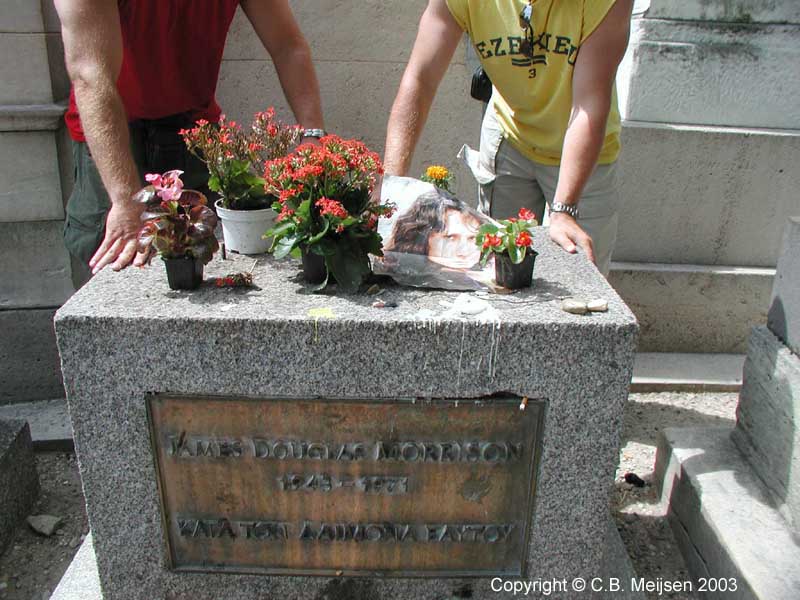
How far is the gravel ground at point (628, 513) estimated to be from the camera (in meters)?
2.63

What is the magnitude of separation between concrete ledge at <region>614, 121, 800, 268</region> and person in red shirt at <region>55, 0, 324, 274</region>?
1943 mm

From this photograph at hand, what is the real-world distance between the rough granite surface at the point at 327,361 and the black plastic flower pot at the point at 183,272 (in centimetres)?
3

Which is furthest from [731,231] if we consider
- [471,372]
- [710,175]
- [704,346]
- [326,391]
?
[326,391]

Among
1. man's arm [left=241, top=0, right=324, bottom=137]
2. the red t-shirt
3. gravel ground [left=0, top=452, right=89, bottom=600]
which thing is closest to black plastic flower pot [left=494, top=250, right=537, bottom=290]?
man's arm [left=241, top=0, right=324, bottom=137]

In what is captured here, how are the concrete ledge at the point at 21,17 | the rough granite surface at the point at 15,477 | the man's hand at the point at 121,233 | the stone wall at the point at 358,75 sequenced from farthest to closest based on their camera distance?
the stone wall at the point at 358,75 < the concrete ledge at the point at 21,17 < the rough granite surface at the point at 15,477 < the man's hand at the point at 121,233

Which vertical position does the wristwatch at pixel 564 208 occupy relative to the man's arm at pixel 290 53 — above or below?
below

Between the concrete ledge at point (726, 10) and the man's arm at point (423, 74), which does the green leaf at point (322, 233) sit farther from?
the concrete ledge at point (726, 10)

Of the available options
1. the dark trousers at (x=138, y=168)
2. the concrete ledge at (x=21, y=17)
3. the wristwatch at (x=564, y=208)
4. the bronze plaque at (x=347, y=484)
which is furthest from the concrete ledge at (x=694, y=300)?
the concrete ledge at (x=21, y=17)

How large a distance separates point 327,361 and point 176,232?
0.55m

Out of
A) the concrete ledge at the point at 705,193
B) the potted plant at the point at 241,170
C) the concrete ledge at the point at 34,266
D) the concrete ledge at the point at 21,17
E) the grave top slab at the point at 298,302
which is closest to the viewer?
the grave top slab at the point at 298,302

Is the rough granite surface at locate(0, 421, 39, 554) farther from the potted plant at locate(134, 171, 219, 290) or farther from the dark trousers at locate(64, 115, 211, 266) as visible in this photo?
the potted plant at locate(134, 171, 219, 290)

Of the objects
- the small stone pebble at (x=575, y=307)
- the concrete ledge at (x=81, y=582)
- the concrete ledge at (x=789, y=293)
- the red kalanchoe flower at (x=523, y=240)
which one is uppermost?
the red kalanchoe flower at (x=523, y=240)

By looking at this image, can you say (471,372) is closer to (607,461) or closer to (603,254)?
(607,461)

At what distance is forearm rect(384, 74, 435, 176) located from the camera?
2613 mm
